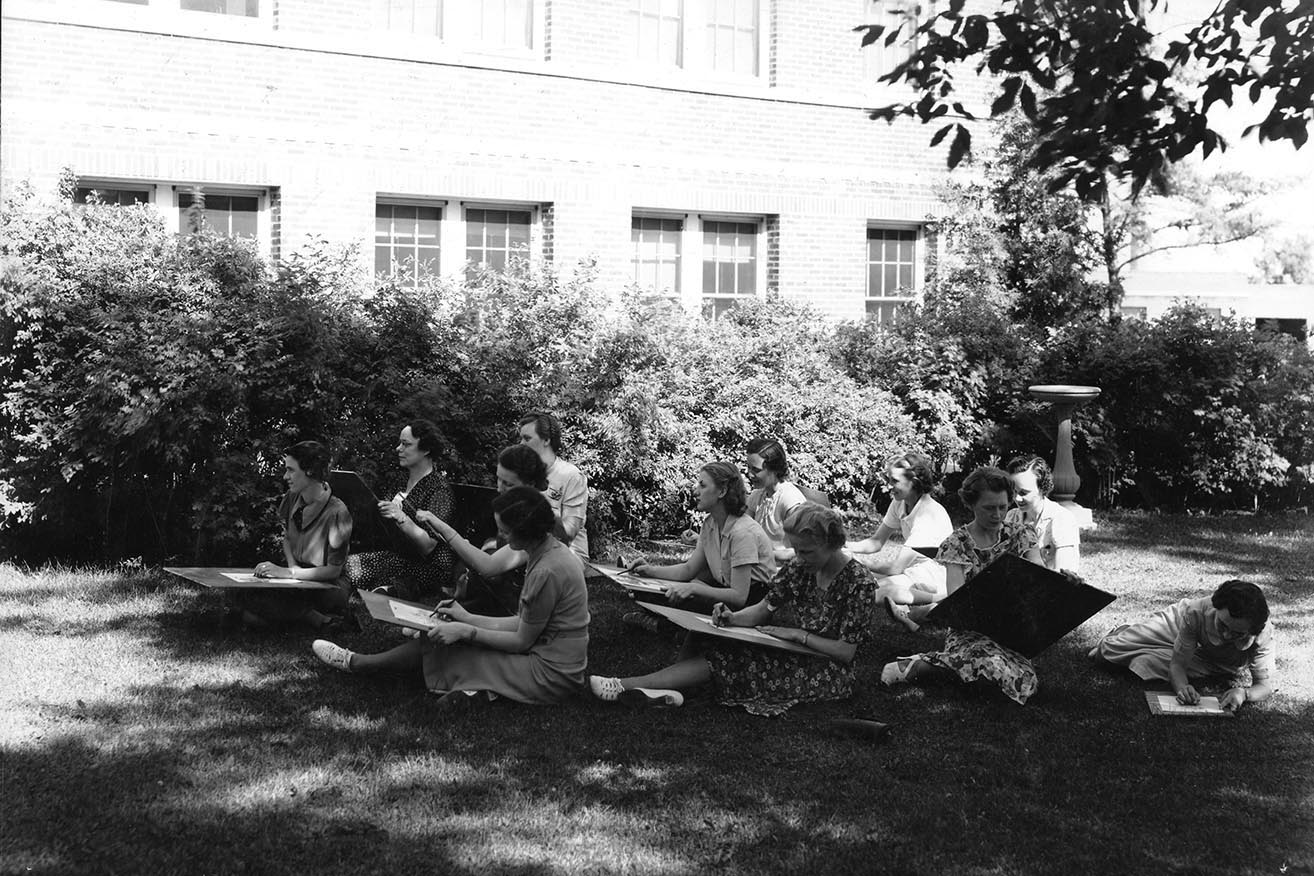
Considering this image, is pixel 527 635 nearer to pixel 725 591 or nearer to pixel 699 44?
pixel 725 591

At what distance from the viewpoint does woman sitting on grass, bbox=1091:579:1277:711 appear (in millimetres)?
7156

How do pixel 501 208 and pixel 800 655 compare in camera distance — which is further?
pixel 501 208

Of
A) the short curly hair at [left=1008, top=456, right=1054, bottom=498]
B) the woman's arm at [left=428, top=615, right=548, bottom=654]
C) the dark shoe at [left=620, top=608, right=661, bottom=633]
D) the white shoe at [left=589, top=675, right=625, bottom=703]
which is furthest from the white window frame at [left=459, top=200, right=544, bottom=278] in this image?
the white shoe at [left=589, top=675, right=625, bottom=703]

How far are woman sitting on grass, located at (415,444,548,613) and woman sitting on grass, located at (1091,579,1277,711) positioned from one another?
3550 millimetres

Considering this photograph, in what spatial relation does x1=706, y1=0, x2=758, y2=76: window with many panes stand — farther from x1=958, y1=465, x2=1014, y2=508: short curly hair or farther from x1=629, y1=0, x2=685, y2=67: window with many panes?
x1=958, y1=465, x2=1014, y2=508: short curly hair

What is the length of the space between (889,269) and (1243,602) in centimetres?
1250

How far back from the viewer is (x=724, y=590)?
8305 mm

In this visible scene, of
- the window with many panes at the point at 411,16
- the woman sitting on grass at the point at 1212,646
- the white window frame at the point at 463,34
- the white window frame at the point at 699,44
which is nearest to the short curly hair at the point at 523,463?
the woman sitting on grass at the point at 1212,646

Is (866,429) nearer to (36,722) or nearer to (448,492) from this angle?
(448,492)

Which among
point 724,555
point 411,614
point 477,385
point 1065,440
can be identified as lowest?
point 411,614

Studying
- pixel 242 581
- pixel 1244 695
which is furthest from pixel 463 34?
pixel 1244 695

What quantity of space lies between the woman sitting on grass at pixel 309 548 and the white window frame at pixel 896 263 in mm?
11033

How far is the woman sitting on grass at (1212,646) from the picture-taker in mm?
7156

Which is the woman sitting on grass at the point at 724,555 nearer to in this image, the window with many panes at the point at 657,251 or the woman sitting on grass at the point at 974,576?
the woman sitting on grass at the point at 974,576
